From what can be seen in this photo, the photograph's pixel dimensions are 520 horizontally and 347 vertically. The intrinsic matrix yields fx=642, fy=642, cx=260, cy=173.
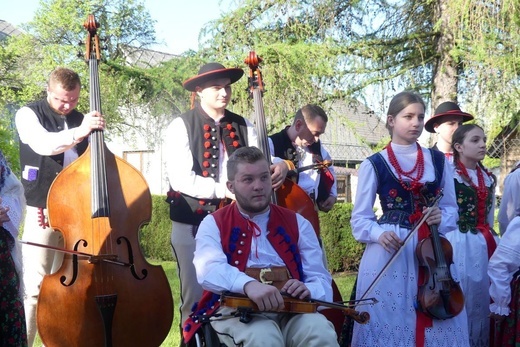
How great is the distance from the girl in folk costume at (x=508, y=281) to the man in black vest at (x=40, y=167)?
264 centimetres

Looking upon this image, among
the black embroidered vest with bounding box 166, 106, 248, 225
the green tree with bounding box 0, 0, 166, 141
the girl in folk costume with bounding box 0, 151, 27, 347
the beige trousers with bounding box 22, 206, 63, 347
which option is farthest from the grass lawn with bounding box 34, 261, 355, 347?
the green tree with bounding box 0, 0, 166, 141

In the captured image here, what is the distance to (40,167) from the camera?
417 cm

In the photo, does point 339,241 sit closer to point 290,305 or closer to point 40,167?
point 40,167

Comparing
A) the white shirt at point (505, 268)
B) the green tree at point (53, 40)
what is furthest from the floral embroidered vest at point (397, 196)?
the green tree at point (53, 40)

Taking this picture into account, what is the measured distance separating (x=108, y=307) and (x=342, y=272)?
6.56m

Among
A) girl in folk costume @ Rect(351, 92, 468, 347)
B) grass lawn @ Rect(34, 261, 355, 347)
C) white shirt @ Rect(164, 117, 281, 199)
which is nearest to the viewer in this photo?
girl in folk costume @ Rect(351, 92, 468, 347)

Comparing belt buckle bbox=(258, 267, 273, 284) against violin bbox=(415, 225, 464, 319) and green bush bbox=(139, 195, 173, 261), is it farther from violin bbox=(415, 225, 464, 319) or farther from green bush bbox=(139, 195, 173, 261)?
green bush bbox=(139, 195, 173, 261)

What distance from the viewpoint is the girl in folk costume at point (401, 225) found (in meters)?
3.58

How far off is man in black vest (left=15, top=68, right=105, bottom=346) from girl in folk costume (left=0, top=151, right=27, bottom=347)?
731 mm

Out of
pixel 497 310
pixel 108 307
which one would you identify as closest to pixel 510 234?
pixel 497 310

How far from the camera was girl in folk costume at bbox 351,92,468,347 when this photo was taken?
11.8 feet

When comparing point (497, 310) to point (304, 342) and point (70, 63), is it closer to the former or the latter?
point (304, 342)

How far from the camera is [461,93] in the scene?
8.05 meters

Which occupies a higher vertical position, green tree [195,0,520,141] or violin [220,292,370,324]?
green tree [195,0,520,141]
